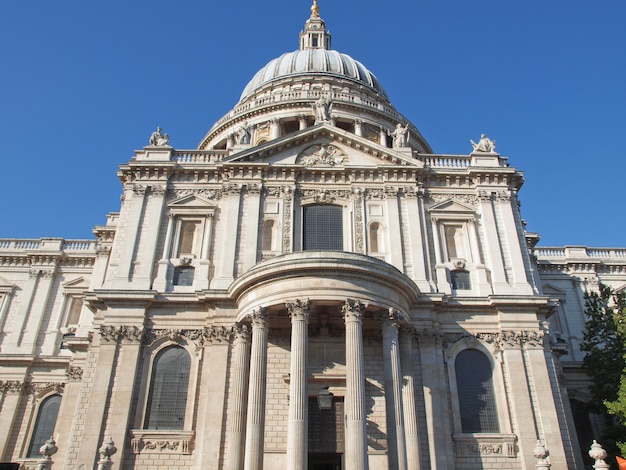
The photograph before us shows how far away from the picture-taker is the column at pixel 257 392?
21000 millimetres

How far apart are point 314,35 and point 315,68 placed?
10.9m

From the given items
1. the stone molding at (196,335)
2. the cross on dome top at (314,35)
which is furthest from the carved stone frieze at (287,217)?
the cross on dome top at (314,35)

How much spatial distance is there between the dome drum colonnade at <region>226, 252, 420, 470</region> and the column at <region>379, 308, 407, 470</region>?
0.11 ft

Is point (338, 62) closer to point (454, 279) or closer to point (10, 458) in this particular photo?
point (454, 279)

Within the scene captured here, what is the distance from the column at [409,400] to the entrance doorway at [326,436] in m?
2.92

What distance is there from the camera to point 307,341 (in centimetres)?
2284

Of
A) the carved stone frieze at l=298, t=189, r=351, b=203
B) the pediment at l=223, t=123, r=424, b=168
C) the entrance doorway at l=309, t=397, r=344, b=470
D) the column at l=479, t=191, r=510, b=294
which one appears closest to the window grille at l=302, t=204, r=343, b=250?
the carved stone frieze at l=298, t=189, r=351, b=203

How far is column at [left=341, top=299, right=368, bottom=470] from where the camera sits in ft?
66.0

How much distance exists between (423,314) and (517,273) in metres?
5.66

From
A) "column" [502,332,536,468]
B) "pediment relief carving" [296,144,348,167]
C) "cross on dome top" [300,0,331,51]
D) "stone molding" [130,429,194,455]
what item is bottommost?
"stone molding" [130,429,194,455]

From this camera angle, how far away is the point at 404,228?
95.9 feet

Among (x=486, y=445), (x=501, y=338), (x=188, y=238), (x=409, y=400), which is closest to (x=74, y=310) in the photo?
(x=188, y=238)

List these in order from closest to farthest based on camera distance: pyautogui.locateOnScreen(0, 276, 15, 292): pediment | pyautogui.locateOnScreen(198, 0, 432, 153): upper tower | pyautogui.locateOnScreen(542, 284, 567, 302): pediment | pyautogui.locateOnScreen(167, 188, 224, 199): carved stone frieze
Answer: pyautogui.locateOnScreen(167, 188, 224, 199): carved stone frieze, pyautogui.locateOnScreen(0, 276, 15, 292): pediment, pyautogui.locateOnScreen(542, 284, 567, 302): pediment, pyautogui.locateOnScreen(198, 0, 432, 153): upper tower

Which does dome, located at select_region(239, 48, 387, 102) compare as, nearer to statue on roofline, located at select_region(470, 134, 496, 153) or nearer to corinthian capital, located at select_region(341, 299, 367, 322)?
statue on roofline, located at select_region(470, 134, 496, 153)
